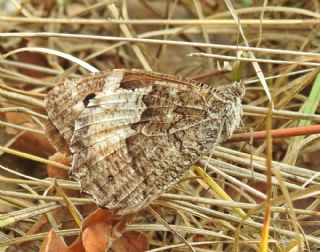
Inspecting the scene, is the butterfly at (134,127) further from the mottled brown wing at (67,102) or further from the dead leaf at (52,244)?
the dead leaf at (52,244)

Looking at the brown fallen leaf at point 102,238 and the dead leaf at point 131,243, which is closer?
the brown fallen leaf at point 102,238

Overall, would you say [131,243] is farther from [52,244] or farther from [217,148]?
[217,148]

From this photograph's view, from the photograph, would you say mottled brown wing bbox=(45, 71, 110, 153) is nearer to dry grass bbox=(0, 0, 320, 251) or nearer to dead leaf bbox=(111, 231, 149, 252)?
dry grass bbox=(0, 0, 320, 251)

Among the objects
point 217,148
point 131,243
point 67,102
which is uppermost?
point 67,102

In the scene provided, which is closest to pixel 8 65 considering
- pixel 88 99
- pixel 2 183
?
pixel 2 183

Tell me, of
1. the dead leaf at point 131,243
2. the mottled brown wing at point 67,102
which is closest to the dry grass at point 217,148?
the dead leaf at point 131,243

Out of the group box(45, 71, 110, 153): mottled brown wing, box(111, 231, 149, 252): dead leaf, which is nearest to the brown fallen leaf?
box(111, 231, 149, 252): dead leaf

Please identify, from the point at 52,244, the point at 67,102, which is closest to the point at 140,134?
the point at 67,102
